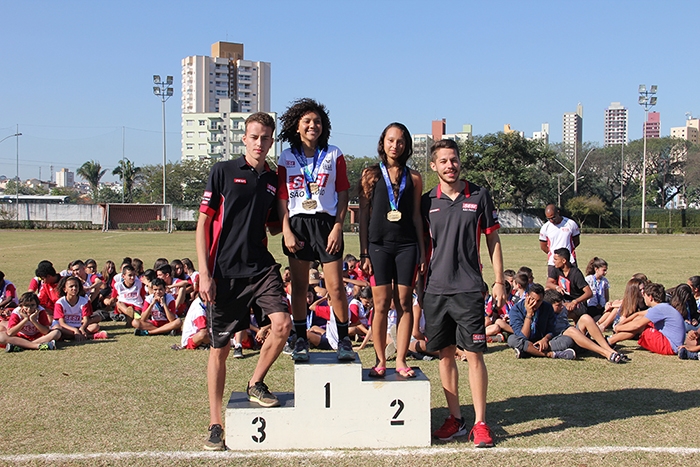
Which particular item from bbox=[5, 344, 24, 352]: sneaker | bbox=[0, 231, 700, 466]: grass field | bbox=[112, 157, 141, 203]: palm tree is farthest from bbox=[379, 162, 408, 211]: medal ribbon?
bbox=[112, 157, 141, 203]: palm tree

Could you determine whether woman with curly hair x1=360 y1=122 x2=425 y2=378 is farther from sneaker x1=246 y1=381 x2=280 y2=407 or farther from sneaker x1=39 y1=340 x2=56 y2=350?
sneaker x1=39 y1=340 x2=56 y2=350

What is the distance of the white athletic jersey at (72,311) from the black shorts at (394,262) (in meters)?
6.31

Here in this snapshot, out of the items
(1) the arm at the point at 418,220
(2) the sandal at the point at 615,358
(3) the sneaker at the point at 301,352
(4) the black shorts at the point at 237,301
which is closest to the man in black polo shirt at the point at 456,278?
(1) the arm at the point at 418,220

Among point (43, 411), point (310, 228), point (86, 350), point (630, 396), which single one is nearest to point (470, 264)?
point (310, 228)

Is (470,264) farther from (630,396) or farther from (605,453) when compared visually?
(630,396)

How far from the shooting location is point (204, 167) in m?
94.1

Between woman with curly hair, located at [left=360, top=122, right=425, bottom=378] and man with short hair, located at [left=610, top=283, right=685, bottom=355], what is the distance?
4709mm

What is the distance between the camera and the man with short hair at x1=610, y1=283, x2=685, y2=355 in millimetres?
8648

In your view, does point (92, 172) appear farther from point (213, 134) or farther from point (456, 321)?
point (456, 321)

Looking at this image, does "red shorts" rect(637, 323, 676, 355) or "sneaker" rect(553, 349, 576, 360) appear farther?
"red shorts" rect(637, 323, 676, 355)

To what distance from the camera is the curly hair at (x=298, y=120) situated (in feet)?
18.5

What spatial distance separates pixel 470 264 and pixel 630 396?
8.76 feet

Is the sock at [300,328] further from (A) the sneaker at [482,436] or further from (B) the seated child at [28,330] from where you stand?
(B) the seated child at [28,330]

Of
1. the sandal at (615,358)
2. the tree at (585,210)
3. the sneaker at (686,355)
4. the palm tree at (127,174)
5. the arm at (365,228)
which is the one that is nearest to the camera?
the arm at (365,228)
